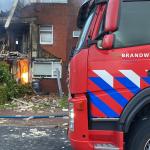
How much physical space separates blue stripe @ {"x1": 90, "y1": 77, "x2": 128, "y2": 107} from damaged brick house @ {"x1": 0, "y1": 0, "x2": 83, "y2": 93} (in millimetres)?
24709

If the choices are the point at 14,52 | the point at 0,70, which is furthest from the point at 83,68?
the point at 14,52

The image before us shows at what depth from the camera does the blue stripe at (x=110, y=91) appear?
6.20 metres

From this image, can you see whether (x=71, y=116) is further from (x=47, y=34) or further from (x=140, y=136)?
(x=47, y=34)

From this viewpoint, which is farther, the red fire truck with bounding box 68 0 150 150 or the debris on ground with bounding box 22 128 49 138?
the debris on ground with bounding box 22 128 49 138

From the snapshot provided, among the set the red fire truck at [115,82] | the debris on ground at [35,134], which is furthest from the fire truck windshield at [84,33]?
the debris on ground at [35,134]

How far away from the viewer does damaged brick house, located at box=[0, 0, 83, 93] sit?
A: 3120 centimetres

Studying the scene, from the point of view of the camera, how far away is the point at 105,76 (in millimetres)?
6262

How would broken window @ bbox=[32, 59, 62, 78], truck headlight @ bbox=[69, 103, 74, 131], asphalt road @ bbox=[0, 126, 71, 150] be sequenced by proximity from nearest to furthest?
truck headlight @ bbox=[69, 103, 74, 131] → asphalt road @ bbox=[0, 126, 71, 150] → broken window @ bbox=[32, 59, 62, 78]

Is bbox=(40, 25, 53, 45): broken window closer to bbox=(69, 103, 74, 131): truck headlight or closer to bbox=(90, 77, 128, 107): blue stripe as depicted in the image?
bbox=(69, 103, 74, 131): truck headlight

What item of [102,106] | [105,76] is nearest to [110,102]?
[102,106]

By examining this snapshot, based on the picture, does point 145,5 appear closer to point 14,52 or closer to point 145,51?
point 145,51

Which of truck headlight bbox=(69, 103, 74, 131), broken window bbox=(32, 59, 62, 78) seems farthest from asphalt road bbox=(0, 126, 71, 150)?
broken window bbox=(32, 59, 62, 78)

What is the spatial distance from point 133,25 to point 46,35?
2546 centimetres

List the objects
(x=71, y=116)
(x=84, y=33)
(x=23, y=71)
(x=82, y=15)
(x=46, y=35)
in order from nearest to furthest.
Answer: (x=71, y=116)
(x=84, y=33)
(x=82, y=15)
(x=23, y=71)
(x=46, y=35)
